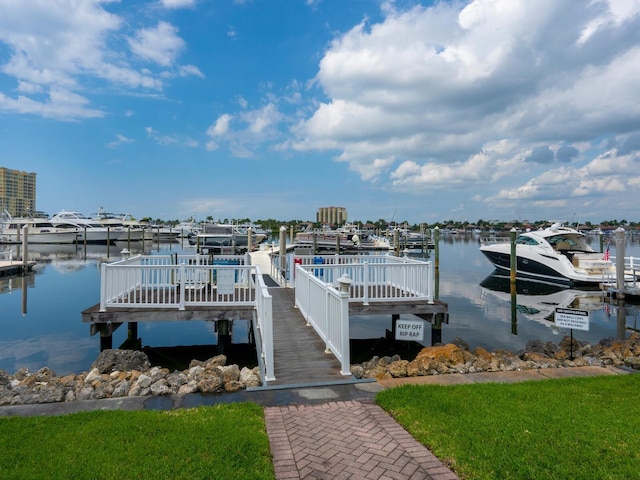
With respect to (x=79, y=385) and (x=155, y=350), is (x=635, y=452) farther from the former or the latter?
(x=155, y=350)

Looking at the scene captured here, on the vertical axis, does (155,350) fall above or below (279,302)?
below

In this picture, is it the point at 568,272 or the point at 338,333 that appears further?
the point at 568,272

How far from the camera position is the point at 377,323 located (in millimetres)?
16734

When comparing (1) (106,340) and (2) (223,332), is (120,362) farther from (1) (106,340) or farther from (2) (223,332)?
(2) (223,332)

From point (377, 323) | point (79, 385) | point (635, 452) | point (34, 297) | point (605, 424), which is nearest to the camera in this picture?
point (635, 452)

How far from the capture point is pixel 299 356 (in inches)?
294

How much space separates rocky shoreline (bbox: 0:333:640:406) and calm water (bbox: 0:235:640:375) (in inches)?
87.2

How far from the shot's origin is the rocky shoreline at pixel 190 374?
20.1ft

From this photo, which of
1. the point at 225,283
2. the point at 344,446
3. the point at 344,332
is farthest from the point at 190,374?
the point at 225,283

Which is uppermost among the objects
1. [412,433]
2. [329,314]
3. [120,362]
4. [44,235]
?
[44,235]

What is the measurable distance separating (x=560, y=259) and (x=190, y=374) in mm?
26558

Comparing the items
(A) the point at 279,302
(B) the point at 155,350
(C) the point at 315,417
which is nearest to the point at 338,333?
(C) the point at 315,417

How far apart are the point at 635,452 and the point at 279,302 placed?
912 centimetres

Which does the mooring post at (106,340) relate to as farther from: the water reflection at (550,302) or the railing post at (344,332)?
the water reflection at (550,302)
